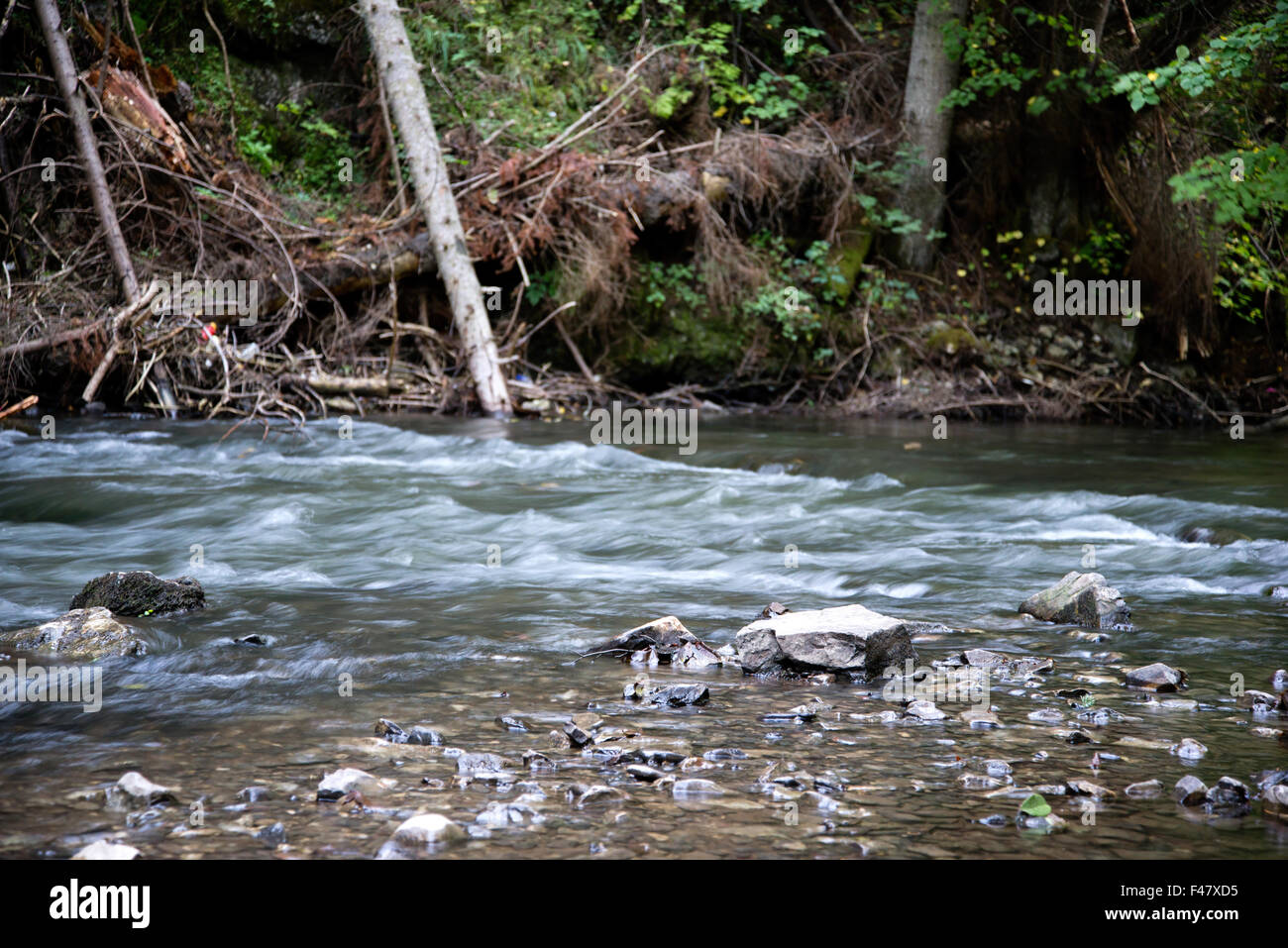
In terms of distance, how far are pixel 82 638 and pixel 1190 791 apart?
12.7ft

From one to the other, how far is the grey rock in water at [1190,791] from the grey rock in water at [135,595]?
3.97 m

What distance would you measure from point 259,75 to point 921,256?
10.2 m

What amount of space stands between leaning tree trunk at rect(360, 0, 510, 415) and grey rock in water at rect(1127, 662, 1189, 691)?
997cm

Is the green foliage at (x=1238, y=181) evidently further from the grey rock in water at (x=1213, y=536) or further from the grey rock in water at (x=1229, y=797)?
the grey rock in water at (x=1229, y=797)

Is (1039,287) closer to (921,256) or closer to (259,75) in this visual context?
(921,256)

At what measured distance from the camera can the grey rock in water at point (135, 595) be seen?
4.54 metres

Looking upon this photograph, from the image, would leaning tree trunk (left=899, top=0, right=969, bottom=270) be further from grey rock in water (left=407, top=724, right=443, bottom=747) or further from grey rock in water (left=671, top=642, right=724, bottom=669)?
grey rock in water (left=407, top=724, right=443, bottom=747)

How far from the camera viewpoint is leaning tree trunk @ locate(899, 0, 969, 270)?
1470 centimetres

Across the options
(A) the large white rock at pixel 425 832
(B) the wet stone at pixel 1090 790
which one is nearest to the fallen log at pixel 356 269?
(A) the large white rock at pixel 425 832

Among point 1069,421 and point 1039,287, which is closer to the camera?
point 1069,421

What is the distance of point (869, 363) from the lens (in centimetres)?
1498

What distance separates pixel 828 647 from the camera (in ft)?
12.8

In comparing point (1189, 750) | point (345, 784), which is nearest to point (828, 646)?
point (1189, 750)

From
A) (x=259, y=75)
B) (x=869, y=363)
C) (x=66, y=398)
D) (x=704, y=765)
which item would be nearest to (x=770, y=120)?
(x=869, y=363)
